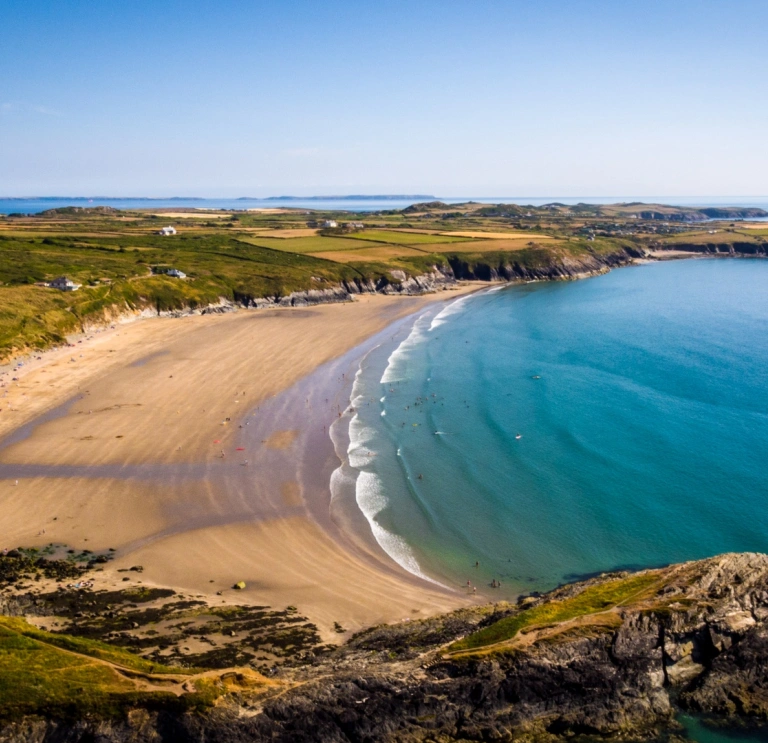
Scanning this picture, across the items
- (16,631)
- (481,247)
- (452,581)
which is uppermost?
(481,247)

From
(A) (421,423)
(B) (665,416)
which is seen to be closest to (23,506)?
(A) (421,423)

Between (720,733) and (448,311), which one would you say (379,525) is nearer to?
(720,733)

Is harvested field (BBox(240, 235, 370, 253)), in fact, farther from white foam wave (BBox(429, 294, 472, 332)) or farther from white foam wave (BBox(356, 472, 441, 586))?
white foam wave (BBox(356, 472, 441, 586))

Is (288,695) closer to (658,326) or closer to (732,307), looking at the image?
(658,326)

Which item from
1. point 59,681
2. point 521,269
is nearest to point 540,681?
point 59,681

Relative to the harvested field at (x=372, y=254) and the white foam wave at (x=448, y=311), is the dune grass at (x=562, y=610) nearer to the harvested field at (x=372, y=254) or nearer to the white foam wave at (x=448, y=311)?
the white foam wave at (x=448, y=311)

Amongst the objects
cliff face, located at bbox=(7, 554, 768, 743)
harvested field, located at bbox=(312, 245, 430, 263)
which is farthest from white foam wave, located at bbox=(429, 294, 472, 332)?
cliff face, located at bbox=(7, 554, 768, 743)

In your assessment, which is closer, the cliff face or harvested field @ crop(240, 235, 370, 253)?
the cliff face
